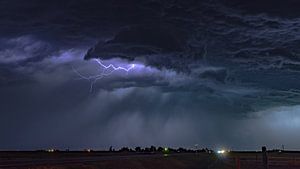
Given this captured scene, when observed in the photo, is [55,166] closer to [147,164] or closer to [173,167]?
[147,164]

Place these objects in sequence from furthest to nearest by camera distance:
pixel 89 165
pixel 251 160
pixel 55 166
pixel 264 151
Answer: pixel 251 160
pixel 89 165
pixel 55 166
pixel 264 151

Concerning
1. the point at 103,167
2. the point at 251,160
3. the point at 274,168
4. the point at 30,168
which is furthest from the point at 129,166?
the point at 251,160

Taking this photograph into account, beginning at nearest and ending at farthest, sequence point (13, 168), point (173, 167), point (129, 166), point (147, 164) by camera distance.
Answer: point (13, 168)
point (129, 166)
point (147, 164)
point (173, 167)

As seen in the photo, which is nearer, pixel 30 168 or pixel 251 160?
pixel 30 168

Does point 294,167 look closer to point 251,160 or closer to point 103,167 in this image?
point 251,160

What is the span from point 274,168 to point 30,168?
3537 cm

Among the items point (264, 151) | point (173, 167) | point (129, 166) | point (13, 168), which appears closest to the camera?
point (264, 151)

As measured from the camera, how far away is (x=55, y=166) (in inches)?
1806

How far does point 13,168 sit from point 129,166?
56.9 feet

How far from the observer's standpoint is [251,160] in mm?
78250

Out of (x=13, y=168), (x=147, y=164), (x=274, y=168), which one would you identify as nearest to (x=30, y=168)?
(x=13, y=168)

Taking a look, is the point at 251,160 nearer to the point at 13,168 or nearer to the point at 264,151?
the point at 13,168

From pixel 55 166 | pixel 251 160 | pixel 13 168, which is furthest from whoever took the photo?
pixel 251 160

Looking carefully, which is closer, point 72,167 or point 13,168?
point 13,168
